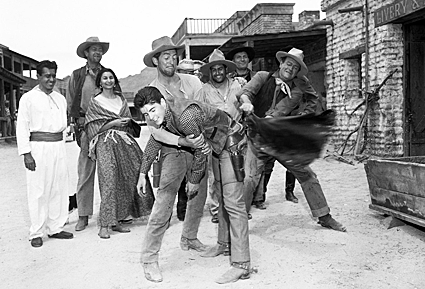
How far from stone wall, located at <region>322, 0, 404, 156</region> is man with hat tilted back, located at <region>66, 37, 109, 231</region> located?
234 inches

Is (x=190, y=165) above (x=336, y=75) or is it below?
below

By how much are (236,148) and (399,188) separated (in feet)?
5.95

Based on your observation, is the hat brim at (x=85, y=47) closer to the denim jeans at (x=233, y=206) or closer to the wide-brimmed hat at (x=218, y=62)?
the wide-brimmed hat at (x=218, y=62)

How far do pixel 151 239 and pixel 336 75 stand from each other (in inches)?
350

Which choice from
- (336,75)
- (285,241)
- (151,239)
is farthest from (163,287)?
(336,75)

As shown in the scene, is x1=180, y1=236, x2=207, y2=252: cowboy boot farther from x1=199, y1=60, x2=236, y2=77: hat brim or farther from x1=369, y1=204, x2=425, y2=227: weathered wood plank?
x1=199, y1=60, x2=236, y2=77: hat brim

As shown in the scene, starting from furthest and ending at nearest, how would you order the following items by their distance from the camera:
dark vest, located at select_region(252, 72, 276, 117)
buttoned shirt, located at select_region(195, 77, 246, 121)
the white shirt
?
buttoned shirt, located at select_region(195, 77, 246, 121)
dark vest, located at select_region(252, 72, 276, 117)
the white shirt

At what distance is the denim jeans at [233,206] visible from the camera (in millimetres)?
3682

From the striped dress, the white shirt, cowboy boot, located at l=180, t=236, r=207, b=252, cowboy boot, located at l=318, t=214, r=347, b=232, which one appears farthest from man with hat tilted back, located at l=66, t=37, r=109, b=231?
cowboy boot, located at l=318, t=214, r=347, b=232

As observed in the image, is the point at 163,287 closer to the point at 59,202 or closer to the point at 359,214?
the point at 59,202

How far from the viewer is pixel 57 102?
16.4 feet

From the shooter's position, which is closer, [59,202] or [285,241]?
[285,241]

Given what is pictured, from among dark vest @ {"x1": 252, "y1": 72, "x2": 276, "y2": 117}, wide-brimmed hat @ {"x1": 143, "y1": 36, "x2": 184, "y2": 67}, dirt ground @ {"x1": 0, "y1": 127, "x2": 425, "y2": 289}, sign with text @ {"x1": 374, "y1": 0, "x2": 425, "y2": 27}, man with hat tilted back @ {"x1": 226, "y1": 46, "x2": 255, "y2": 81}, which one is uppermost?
sign with text @ {"x1": 374, "y1": 0, "x2": 425, "y2": 27}

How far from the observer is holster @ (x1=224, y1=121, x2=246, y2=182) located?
12.4ft
